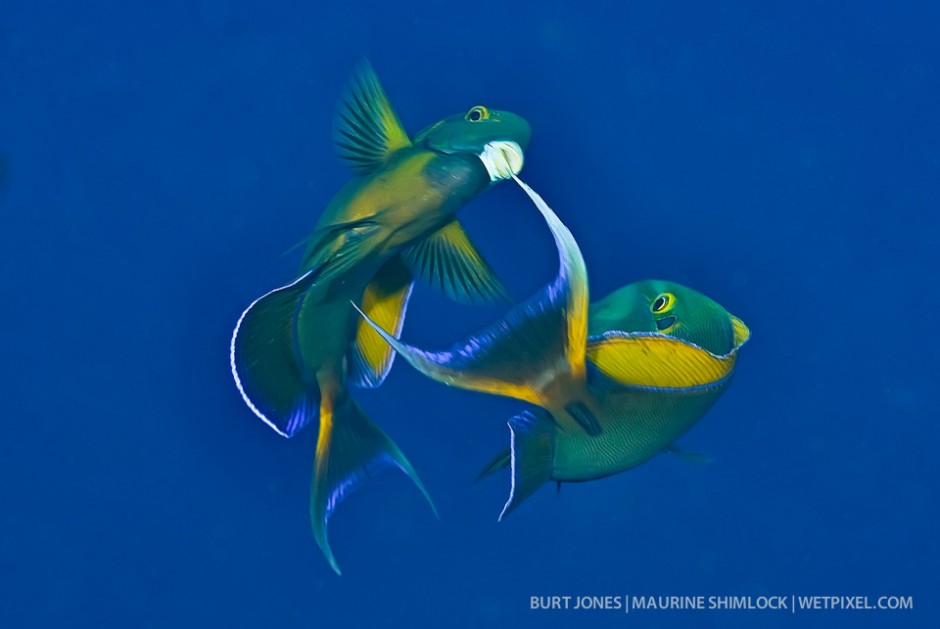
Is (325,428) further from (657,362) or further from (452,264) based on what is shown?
(657,362)

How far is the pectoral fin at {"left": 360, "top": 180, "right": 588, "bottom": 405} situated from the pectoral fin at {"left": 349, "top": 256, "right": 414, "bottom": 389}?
917mm

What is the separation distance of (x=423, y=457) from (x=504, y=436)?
369 mm

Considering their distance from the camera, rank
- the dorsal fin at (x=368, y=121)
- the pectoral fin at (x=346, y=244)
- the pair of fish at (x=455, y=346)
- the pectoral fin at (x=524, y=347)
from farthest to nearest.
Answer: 1. the dorsal fin at (x=368, y=121)
2. the pectoral fin at (x=346, y=244)
3. the pair of fish at (x=455, y=346)
4. the pectoral fin at (x=524, y=347)

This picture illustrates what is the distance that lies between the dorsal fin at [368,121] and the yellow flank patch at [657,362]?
37.1 inches

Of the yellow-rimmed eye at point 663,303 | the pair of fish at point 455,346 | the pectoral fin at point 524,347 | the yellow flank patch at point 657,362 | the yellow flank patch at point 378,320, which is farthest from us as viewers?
the yellow flank patch at point 378,320

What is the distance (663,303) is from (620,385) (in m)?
0.30

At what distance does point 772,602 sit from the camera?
192 inches

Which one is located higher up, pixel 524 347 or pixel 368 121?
pixel 368 121

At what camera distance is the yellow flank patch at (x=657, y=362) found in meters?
3.12

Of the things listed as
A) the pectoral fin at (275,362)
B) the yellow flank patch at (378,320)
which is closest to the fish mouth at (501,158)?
the yellow flank patch at (378,320)

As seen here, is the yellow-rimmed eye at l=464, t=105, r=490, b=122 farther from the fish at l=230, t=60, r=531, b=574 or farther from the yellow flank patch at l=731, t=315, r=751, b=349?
the yellow flank patch at l=731, t=315, r=751, b=349

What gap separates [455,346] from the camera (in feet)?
8.89

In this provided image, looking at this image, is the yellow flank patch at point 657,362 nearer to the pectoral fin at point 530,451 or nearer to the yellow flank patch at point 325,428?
the pectoral fin at point 530,451

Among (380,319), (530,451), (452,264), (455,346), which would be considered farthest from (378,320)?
(455,346)
